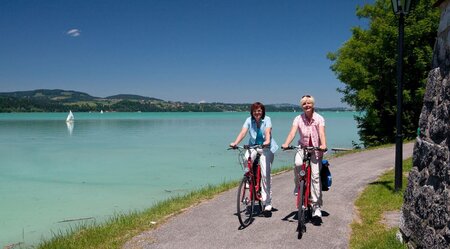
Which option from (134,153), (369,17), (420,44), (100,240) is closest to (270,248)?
(100,240)

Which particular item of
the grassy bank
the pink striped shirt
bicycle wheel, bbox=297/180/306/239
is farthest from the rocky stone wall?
the pink striped shirt

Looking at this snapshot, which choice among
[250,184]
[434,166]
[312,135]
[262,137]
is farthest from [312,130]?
[434,166]

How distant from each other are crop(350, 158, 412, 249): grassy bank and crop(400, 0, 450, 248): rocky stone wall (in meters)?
0.54

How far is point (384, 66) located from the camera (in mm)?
28859

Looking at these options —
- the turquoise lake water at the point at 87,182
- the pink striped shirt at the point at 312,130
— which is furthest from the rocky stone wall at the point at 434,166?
the turquoise lake water at the point at 87,182

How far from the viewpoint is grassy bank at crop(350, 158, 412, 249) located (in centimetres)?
604

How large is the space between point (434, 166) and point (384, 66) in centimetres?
2607

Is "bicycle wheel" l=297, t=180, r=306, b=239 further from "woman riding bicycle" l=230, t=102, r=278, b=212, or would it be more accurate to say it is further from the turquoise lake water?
the turquoise lake water

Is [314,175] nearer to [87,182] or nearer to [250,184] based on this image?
[250,184]

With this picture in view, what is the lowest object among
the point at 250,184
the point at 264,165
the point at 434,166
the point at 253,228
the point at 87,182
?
the point at 87,182

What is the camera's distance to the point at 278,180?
13430 mm

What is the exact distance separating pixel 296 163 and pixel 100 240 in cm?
376

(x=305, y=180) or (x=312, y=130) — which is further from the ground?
(x=312, y=130)

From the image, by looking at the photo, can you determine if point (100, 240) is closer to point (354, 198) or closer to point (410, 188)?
point (410, 188)
